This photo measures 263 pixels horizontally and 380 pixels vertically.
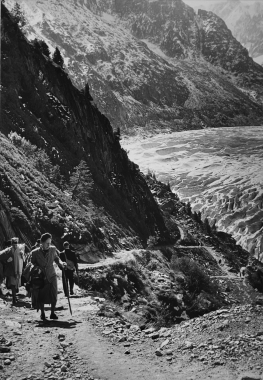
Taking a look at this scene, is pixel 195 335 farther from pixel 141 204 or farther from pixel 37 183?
pixel 141 204

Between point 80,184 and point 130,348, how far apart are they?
41.5 m

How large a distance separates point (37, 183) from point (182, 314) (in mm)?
16827

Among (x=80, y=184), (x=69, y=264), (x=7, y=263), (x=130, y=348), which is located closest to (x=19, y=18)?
(x=80, y=184)

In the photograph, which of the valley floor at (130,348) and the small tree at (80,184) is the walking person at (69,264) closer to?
the valley floor at (130,348)

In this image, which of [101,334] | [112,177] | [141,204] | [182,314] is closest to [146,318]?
[101,334]

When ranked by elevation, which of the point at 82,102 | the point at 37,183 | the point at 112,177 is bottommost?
the point at 112,177

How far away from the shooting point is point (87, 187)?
54.5 metres

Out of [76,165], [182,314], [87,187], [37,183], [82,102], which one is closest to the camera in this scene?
[182,314]

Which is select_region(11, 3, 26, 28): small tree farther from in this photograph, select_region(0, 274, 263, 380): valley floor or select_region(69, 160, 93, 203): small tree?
select_region(0, 274, 263, 380): valley floor

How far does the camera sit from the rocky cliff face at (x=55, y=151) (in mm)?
35719

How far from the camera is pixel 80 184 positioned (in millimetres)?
53031

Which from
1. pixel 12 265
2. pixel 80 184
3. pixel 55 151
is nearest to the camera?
pixel 12 265

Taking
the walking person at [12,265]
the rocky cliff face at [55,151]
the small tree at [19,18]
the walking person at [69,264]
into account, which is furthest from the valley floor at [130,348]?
the small tree at [19,18]

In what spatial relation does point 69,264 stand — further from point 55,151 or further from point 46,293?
point 55,151
